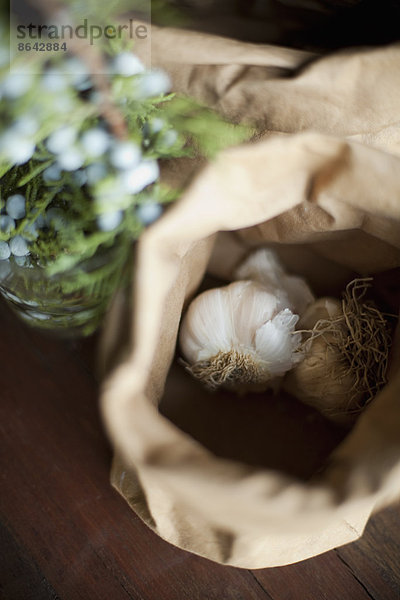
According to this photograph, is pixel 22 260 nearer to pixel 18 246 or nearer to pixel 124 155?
pixel 18 246

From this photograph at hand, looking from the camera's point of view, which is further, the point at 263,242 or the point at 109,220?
the point at 263,242

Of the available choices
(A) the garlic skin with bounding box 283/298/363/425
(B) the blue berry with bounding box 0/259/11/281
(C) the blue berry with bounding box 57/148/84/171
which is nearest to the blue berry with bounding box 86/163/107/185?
(C) the blue berry with bounding box 57/148/84/171

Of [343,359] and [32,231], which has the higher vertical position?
[32,231]

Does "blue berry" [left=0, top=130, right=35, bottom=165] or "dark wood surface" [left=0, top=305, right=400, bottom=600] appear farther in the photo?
"dark wood surface" [left=0, top=305, right=400, bottom=600]

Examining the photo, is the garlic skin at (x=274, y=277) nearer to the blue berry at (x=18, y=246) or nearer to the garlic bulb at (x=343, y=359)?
the garlic bulb at (x=343, y=359)

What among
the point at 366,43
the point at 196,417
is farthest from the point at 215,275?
the point at 366,43

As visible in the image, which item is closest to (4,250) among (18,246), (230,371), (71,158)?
(18,246)

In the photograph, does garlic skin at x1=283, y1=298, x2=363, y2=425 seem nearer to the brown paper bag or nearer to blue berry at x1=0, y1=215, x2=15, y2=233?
the brown paper bag
